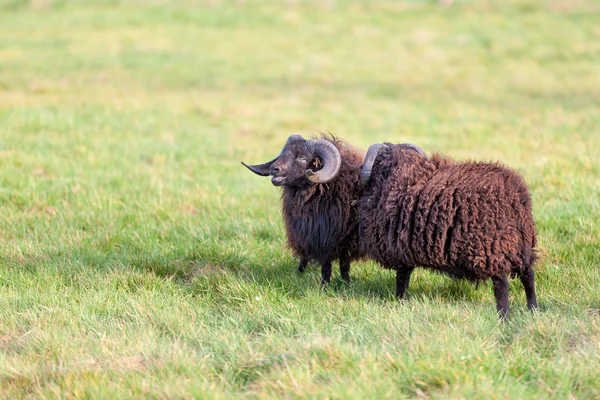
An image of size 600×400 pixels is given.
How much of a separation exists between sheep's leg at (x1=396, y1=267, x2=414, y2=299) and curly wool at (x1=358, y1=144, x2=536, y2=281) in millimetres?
143

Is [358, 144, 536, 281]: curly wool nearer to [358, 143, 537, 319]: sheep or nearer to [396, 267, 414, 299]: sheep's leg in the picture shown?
[358, 143, 537, 319]: sheep

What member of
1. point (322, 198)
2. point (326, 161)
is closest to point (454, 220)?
point (326, 161)

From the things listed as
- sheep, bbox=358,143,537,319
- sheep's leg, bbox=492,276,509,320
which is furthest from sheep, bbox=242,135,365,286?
sheep's leg, bbox=492,276,509,320

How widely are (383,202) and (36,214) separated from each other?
470 centimetres

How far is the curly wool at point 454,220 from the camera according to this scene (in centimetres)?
616

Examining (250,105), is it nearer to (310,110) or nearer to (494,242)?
(310,110)

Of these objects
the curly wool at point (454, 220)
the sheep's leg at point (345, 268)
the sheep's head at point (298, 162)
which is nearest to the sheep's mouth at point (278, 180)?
the sheep's head at point (298, 162)

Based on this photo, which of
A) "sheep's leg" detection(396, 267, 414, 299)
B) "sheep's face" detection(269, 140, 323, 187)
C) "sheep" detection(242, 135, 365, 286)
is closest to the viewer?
"sheep's leg" detection(396, 267, 414, 299)

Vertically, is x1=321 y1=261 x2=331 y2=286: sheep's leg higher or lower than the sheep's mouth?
lower

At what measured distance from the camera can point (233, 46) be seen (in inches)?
1064

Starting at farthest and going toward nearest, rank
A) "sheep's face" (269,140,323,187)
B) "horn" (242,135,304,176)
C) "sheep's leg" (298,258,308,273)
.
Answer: "sheep's leg" (298,258,308,273) < "horn" (242,135,304,176) < "sheep's face" (269,140,323,187)

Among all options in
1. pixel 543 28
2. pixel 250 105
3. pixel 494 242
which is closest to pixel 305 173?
pixel 494 242

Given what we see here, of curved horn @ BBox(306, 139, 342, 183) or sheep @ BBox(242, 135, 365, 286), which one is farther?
sheep @ BBox(242, 135, 365, 286)

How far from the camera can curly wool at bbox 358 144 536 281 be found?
616 cm
